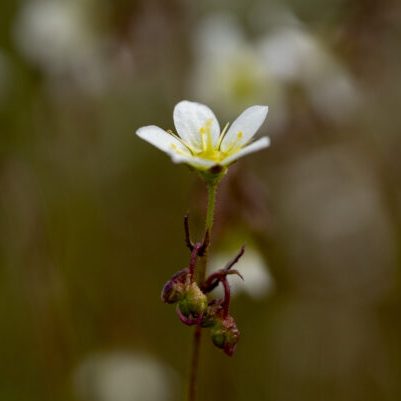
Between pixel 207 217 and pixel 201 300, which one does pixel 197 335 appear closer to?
pixel 201 300

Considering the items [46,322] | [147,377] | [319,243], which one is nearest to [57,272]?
[46,322]

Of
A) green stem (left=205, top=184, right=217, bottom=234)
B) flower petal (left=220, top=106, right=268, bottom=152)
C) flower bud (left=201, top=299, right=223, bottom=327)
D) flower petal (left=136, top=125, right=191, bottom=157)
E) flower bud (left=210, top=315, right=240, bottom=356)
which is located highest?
flower petal (left=220, top=106, right=268, bottom=152)

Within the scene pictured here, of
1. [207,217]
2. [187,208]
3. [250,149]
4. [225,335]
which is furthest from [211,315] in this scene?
[187,208]

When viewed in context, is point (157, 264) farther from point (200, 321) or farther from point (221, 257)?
point (200, 321)

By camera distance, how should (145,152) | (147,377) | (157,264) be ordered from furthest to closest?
(145,152) < (157,264) < (147,377)

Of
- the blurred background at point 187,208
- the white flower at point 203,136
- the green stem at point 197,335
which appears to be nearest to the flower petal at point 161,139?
the white flower at point 203,136

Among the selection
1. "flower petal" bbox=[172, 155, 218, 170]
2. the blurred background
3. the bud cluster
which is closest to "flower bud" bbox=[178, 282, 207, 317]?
the bud cluster

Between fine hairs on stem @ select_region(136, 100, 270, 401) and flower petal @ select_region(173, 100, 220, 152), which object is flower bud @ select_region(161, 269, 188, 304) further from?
Result: flower petal @ select_region(173, 100, 220, 152)
